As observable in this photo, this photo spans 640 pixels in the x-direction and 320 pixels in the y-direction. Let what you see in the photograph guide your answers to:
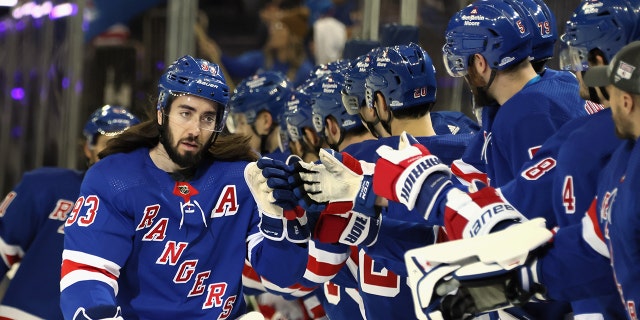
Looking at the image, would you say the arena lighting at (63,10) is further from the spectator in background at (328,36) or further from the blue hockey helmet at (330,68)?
the blue hockey helmet at (330,68)

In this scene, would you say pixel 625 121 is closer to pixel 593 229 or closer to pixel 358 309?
pixel 593 229

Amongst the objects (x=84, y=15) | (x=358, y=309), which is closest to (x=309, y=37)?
(x=84, y=15)

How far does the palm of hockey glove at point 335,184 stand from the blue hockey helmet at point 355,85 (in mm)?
1239

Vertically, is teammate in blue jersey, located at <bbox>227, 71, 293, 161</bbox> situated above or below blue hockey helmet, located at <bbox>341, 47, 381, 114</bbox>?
below

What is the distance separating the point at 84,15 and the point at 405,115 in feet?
15.1

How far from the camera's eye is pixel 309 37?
7750 mm

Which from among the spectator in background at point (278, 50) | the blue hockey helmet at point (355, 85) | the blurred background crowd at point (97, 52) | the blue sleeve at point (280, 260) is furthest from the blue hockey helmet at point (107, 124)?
the blurred background crowd at point (97, 52)

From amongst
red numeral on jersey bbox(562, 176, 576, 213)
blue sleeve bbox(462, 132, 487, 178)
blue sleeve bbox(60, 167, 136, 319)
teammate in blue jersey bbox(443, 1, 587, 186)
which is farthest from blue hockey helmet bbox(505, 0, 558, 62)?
blue sleeve bbox(60, 167, 136, 319)

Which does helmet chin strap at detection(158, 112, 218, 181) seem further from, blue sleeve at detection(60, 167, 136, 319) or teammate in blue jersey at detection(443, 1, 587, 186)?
teammate in blue jersey at detection(443, 1, 587, 186)

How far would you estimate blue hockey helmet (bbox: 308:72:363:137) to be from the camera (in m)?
4.45

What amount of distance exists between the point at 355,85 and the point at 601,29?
1.47 metres

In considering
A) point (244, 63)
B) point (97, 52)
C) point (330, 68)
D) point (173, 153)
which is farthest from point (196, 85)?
point (97, 52)

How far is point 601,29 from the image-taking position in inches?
114

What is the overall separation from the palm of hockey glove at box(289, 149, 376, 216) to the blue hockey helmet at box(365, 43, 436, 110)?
924 millimetres
